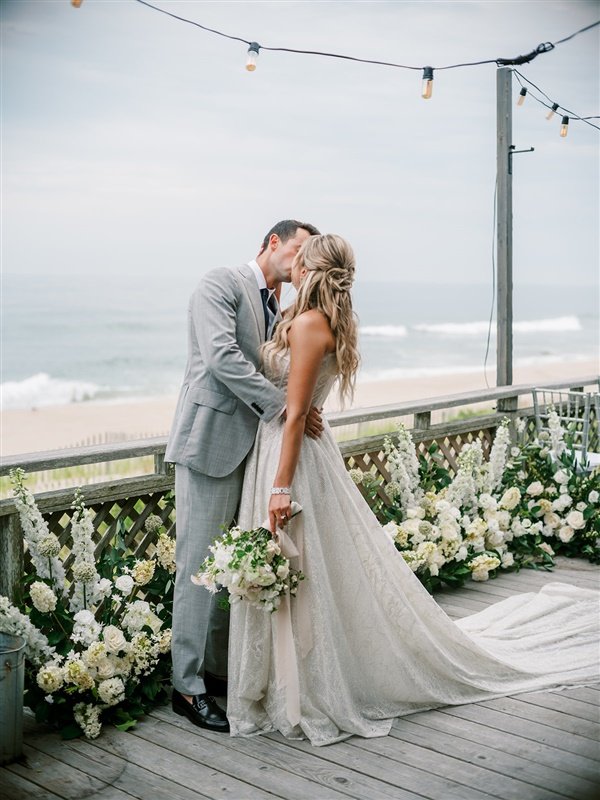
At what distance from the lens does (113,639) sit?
295 centimetres

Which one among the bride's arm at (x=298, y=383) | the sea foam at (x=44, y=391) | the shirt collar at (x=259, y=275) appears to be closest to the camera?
the bride's arm at (x=298, y=383)

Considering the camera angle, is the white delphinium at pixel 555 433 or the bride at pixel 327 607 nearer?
the bride at pixel 327 607

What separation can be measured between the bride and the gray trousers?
7 centimetres

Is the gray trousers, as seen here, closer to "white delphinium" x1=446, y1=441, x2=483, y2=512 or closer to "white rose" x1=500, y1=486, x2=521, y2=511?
"white delphinium" x1=446, y1=441, x2=483, y2=512

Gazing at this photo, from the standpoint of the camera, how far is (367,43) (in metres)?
30.5

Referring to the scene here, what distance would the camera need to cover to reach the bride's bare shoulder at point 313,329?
110 inches

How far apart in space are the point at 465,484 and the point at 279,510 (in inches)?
80.0

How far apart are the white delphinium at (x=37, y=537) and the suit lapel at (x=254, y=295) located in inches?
34.5

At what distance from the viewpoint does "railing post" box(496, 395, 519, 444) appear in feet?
18.5

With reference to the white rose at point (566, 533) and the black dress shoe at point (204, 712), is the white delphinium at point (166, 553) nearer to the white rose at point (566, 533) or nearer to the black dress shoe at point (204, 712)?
the black dress shoe at point (204, 712)

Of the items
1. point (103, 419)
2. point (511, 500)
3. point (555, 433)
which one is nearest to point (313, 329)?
point (511, 500)

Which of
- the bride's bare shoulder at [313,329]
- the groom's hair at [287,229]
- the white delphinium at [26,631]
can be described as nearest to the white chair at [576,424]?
the groom's hair at [287,229]

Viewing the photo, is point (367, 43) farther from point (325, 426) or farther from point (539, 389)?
point (325, 426)

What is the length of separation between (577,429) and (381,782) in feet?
14.2
